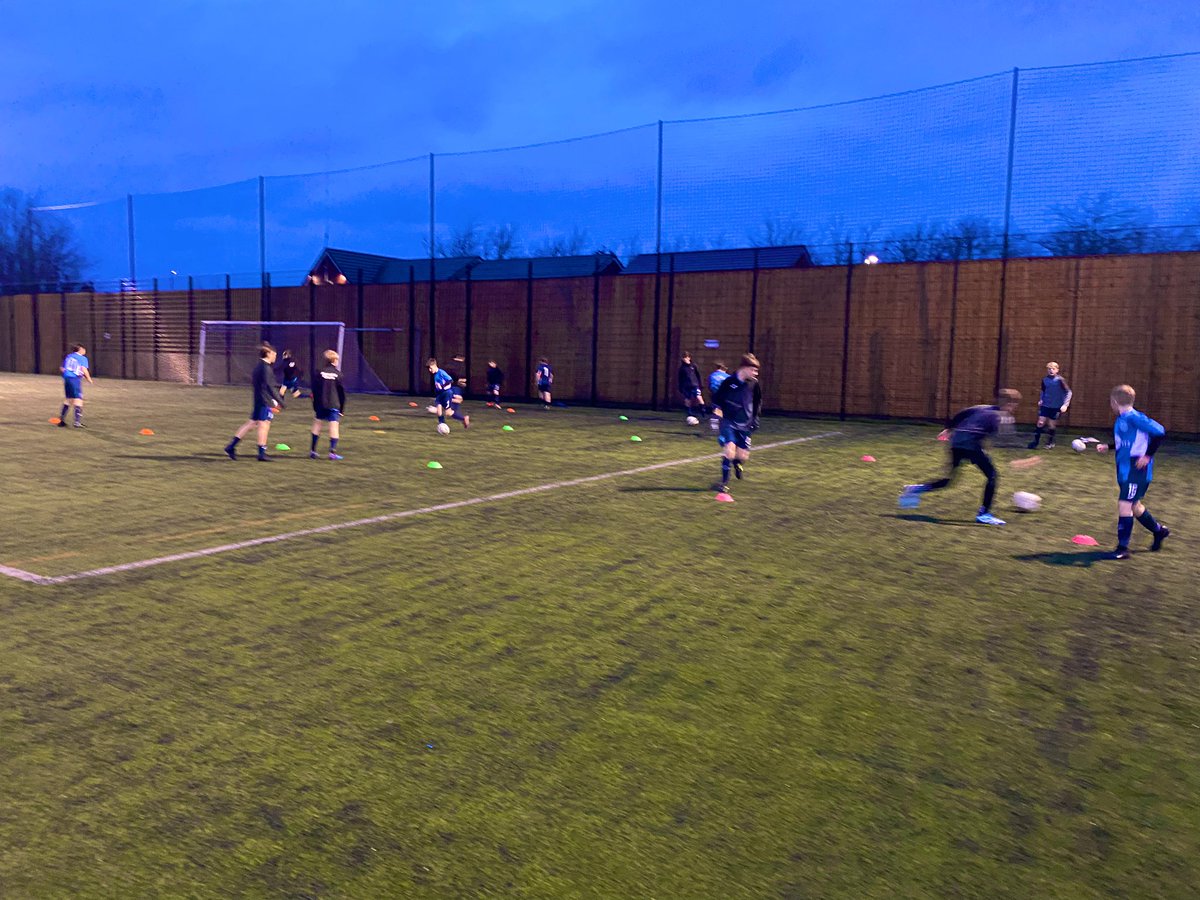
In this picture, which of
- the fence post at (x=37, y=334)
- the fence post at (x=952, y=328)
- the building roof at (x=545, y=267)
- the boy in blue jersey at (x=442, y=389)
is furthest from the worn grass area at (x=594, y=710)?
the fence post at (x=37, y=334)

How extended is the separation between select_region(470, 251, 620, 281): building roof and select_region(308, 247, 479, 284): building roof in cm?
90

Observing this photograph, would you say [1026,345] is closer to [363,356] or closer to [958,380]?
[958,380]

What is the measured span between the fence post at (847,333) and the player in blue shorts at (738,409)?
14.0m

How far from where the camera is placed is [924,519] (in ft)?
34.5

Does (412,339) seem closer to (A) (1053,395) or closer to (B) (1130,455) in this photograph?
(A) (1053,395)

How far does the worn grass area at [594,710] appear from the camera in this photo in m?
3.28

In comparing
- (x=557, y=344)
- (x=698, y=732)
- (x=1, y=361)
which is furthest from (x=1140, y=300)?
(x=1, y=361)

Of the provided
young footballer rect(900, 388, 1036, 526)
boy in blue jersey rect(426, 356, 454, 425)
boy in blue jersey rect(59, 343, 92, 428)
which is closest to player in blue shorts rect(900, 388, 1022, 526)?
young footballer rect(900, 388, 1036, 526)

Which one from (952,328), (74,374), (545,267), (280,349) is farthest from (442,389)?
(545,267)

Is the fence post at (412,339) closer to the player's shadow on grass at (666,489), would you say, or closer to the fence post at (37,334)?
the player's shadow on grass at (666,489)

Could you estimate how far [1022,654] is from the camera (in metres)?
5.66

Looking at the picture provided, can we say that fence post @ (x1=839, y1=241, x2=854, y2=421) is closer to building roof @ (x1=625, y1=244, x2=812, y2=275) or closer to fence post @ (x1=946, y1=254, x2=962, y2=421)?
fence post @ (x1=946, y1=254, x2=962, y2=421)

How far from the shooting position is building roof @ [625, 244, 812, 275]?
3208 centimetres

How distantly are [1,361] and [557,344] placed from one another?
129 feet
